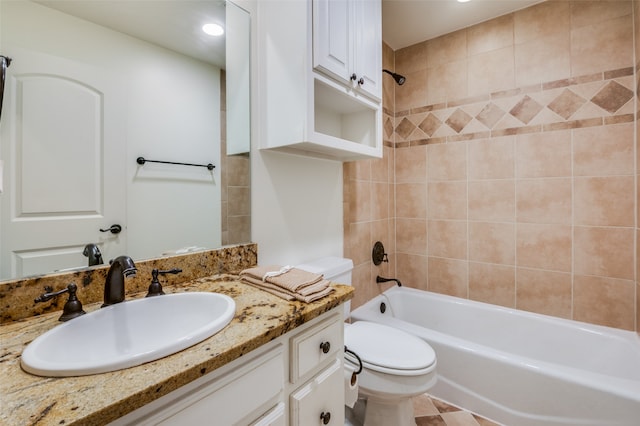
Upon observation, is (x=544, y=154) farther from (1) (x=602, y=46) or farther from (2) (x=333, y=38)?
(2) (x=333, y=38)

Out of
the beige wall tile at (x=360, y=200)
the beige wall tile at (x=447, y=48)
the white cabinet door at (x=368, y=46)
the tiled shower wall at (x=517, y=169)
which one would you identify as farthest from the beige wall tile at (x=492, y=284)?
the beige wall tile at (x=447, y=48)

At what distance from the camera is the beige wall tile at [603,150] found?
1.67 metres

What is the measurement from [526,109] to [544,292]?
123 cm

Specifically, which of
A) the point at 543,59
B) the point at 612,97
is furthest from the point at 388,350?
the point at 543,59

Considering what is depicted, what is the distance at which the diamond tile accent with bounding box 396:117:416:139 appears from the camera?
242cm

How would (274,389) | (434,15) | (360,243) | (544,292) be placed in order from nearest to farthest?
(274,389) < (544,292) < (434,15) < (360,243)

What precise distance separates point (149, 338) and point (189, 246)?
41 cm

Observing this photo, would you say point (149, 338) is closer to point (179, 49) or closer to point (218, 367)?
point (218, 367)

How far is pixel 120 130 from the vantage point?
979mm

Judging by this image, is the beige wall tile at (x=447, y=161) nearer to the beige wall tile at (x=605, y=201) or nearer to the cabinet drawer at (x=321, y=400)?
the beige wall tile at (x=605, y=201)

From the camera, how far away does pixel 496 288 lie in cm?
209

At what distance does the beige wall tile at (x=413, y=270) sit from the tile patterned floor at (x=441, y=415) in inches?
35.6

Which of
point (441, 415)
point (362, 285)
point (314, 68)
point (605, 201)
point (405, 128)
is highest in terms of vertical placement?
point (405, 128)

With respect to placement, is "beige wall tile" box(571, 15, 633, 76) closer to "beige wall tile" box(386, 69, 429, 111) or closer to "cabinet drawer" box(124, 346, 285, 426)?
"beige wall tile" box(386, 69, 429, 111)
